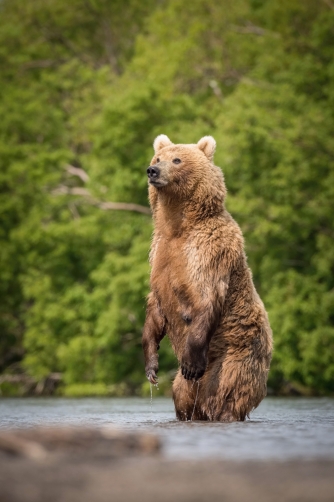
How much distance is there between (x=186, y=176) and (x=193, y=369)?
152cm

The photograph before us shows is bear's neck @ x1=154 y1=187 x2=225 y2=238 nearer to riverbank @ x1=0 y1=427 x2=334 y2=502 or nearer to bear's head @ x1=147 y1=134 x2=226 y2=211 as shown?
bear's head @ x1=147 y1=134 x2=226 y2=211

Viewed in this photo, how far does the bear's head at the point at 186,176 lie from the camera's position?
29.4 ft

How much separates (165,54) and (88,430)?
3191 centimetres

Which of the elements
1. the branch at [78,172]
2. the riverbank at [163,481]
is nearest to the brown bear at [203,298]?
the riverbank at [163,481]

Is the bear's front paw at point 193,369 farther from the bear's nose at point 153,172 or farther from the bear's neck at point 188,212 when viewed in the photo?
the bear's nose at point 153,172

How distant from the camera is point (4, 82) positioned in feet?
136

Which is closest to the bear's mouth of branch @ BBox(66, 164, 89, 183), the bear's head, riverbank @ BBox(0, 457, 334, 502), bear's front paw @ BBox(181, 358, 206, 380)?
the bear's head

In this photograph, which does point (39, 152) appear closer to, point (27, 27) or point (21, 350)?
point (21, 350)

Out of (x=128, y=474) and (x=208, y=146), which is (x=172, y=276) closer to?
(x=208, y=146)

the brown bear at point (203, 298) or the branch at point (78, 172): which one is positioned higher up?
the branch at point (78, 172)

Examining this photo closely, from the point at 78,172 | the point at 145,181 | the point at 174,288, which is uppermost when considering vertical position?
the point at 78,172

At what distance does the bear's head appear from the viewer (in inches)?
353

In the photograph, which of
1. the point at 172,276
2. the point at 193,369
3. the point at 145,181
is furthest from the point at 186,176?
the point at 145,181

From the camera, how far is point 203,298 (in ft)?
28.3
